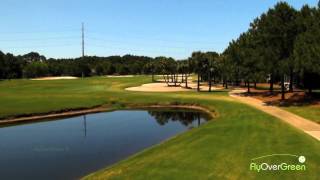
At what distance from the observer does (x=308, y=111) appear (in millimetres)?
42438

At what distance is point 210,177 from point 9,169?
41.3 feet

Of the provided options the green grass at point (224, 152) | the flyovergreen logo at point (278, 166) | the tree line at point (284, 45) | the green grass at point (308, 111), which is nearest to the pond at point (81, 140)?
the green grass at point (224, 152)

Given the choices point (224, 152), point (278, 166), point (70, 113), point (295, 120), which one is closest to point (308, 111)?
point (295, 120)

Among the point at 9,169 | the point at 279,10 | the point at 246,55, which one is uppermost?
the point at 279,10

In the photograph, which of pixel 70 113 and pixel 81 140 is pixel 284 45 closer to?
pixel 70 113

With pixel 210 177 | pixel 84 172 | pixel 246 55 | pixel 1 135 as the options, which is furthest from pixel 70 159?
pixel 246 55

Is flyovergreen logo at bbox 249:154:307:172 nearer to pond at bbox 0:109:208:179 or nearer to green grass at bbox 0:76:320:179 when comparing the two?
green grass at bbox 0:76:320:179

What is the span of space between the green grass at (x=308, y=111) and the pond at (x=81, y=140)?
385 inches

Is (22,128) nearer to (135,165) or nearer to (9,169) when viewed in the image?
(9,169)

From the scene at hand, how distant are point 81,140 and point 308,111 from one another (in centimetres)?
2216

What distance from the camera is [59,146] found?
32.9 m

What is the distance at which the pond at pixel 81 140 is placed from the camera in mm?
25562

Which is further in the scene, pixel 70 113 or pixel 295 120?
pixel 70 113

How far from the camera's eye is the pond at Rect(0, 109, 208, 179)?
2556 centimetres
